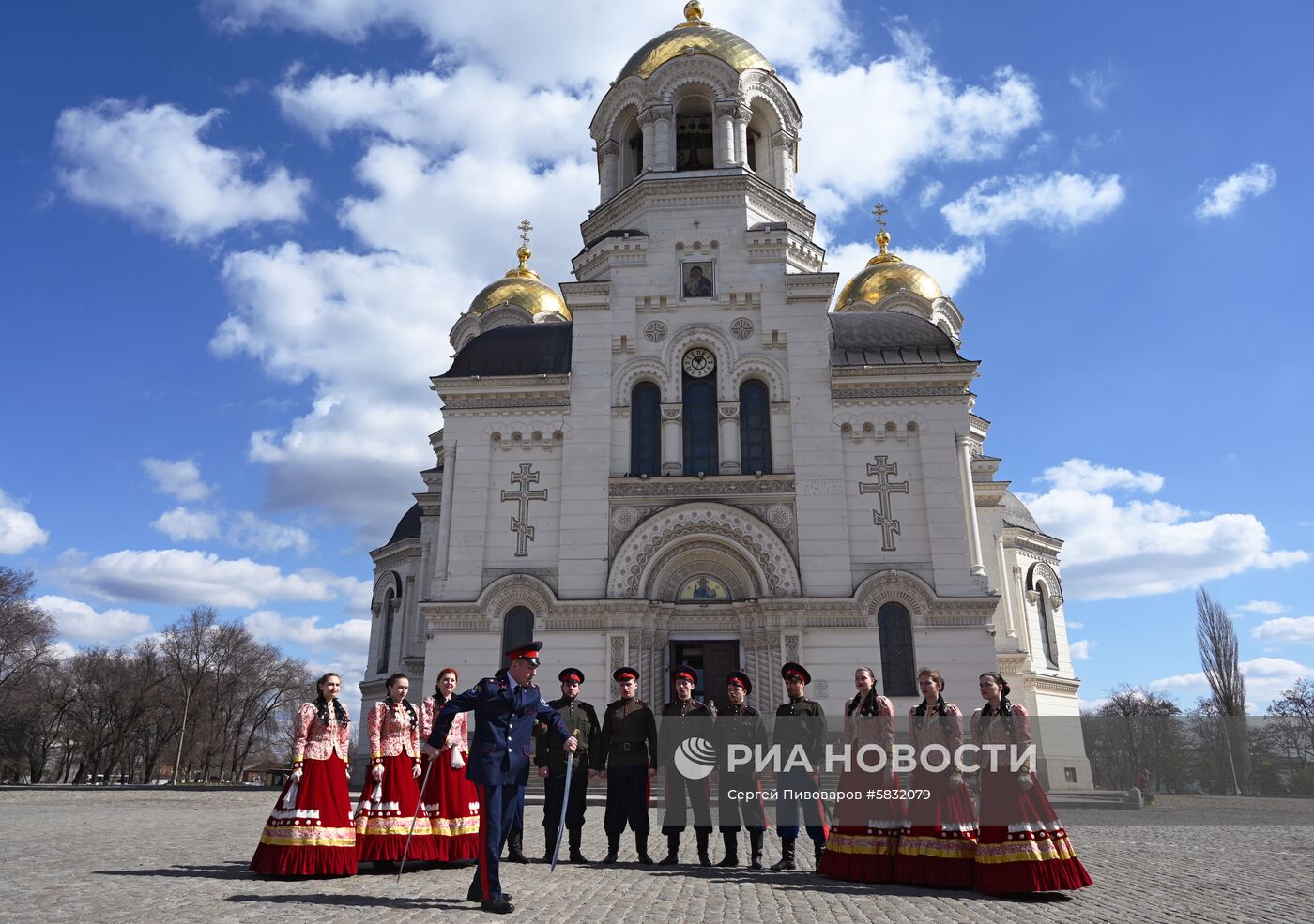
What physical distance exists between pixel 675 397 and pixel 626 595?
5.42m

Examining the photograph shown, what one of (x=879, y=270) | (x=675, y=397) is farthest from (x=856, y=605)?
(x=879, y=270)

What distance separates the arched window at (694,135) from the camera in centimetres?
2778

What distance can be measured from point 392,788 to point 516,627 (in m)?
13.0

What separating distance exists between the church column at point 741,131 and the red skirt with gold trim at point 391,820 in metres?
21.8

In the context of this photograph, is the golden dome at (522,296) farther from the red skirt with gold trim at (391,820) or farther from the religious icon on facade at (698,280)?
the red skirt with gold trim at (391,820)

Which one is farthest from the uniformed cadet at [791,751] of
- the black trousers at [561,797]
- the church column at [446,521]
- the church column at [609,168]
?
the church column at [609,168]

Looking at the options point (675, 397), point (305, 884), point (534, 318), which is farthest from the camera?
point (534, 318)

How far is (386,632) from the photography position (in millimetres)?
32375

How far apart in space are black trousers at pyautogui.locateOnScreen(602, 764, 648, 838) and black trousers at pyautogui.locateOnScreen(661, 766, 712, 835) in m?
0.28

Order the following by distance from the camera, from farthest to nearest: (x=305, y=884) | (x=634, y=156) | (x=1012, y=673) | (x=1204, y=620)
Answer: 1. (x=1204, y=620)
2. (x=634, y=156)
3. (x=1012, y=673)
4. (x=305, y=884)

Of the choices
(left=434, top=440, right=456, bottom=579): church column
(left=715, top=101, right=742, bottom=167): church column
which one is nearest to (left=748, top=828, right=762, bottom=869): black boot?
(left=434, top=440, right=456, bottom=579): church column

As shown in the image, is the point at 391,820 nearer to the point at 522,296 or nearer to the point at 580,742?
the point at 580,742

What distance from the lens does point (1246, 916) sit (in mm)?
6766

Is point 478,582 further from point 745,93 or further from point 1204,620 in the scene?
point 1204,620
